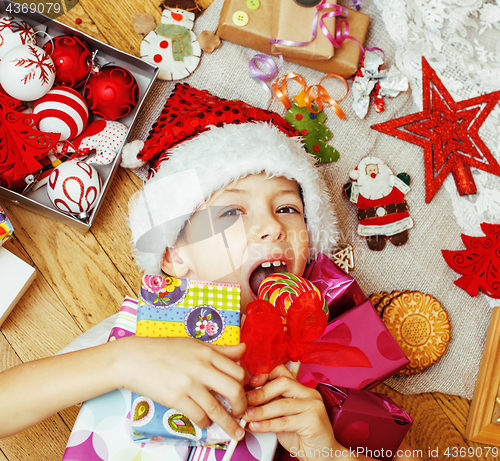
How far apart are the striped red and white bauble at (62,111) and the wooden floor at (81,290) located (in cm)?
20

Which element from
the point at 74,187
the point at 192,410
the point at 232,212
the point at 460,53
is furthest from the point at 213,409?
the point at 460,53

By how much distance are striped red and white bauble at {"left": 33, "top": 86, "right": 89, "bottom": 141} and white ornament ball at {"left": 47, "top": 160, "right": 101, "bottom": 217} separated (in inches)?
4.0

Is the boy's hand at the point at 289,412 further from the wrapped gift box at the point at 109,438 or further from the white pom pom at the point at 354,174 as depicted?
the white pom pom at the point at 354,174

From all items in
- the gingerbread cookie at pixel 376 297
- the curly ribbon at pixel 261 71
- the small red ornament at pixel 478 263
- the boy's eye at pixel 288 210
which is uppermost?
the curly ribbon at pixel 261 71

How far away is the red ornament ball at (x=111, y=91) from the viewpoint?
1130mm

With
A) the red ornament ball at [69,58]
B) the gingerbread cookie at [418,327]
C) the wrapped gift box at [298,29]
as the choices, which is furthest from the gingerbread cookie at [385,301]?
the red ornament ball at [69,58]

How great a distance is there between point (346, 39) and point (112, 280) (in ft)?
3.71

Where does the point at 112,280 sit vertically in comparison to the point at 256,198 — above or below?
below

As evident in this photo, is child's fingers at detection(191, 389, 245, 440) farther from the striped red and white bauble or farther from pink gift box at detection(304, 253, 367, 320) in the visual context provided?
the striped red and white bauble

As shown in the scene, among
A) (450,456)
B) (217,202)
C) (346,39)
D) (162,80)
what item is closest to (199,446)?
(217,202)

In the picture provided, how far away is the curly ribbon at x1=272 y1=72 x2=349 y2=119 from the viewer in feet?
4.36

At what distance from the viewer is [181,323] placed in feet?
2.62

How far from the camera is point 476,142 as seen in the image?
141cm

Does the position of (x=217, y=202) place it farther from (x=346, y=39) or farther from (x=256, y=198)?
(x=346, y=39)
